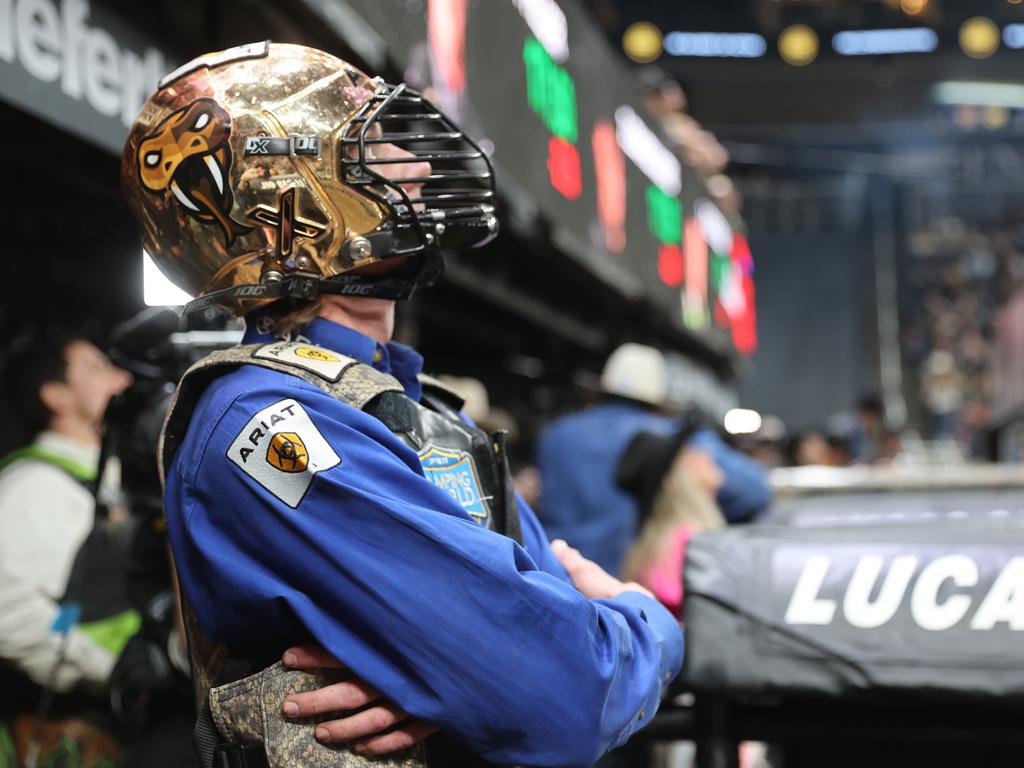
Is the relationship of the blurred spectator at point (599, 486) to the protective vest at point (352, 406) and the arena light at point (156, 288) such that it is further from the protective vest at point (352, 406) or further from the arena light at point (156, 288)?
the protective vest at point (352, 406)

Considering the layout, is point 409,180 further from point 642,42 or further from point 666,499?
point 642,42

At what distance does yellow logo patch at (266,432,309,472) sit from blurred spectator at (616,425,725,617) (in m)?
2.26

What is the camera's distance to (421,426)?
1.59 metres

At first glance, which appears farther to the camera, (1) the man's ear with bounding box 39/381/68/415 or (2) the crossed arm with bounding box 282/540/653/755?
(1) the man's ear with bounding box 39/381/68/415

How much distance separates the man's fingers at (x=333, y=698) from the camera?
54.2 inches

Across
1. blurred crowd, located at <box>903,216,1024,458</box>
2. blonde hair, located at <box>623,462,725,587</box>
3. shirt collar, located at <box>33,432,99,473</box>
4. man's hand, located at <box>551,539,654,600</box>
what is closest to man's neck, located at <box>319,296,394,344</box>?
man's hand, located at <box>551,539,654,600</box>

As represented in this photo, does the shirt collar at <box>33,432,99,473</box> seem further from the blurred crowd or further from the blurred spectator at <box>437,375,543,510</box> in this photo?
the blurred crowd

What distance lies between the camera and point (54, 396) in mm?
3379

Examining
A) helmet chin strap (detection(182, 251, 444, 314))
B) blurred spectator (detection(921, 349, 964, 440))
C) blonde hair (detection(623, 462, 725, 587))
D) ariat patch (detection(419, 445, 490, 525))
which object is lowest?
blurred spectator (detection(921, 349, 964, 440))

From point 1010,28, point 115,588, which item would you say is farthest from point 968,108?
point 115,588

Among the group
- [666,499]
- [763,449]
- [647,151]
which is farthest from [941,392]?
[666,499]

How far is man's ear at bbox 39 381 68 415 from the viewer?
3363 mm

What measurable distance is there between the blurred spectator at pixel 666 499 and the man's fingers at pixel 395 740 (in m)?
2.15

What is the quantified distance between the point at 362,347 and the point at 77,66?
1.32 meters
